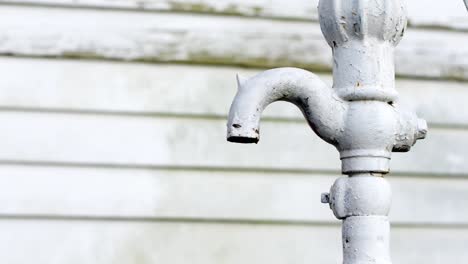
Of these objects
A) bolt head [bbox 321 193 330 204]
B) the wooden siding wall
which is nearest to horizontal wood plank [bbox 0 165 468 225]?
the wooden siding wall

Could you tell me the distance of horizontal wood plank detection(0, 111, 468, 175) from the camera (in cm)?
360

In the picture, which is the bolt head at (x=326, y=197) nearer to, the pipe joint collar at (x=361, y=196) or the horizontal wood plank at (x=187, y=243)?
the pipe joint collar at (x=361, y=196)

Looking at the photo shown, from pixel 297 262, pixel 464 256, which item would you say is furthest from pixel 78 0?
pixel 464 256

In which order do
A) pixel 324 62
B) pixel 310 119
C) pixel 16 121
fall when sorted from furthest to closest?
pixel 324 62, pixel 16 121, pixel 310 119

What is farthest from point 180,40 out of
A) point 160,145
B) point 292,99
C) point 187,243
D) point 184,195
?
point 292,99

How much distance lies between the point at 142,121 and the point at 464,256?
1364mm

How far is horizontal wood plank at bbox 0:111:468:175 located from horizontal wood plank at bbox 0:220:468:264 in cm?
24

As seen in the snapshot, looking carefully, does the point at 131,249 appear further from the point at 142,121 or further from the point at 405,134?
the point at 405,134

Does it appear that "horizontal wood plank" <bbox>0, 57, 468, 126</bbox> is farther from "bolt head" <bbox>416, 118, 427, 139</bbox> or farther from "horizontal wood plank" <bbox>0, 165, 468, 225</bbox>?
"bolt head" <bbox>416, 118, 427, 139</bbox>

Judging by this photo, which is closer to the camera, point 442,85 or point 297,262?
point 297,262

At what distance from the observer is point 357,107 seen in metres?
1.86

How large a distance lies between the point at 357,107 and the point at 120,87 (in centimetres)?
196

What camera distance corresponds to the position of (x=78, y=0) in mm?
3693

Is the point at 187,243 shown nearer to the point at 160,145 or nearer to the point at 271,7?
the point at 160,145
